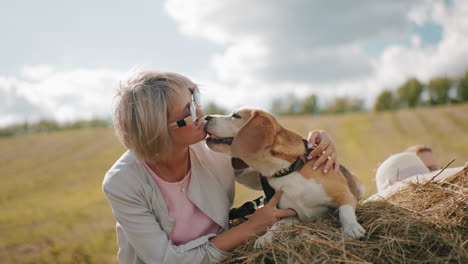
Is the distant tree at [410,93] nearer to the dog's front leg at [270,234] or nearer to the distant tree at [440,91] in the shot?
the distant tree at [440,91]

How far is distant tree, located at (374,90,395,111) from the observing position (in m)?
57.3

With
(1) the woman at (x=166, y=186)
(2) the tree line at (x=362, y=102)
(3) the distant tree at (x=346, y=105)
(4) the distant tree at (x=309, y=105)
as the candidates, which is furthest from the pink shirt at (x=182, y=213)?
(3) the distant tree at (x=346, y=105)

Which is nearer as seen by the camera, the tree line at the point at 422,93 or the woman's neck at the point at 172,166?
the woman's neck at the point at 172,166

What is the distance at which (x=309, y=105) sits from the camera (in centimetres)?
6531

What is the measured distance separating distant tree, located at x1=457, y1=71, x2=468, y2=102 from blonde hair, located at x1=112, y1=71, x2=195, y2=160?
59897 millimetres

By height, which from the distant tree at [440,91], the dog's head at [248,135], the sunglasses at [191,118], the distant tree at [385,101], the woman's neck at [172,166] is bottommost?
the distant tree at [385,101]

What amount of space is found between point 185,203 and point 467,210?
2250 mm

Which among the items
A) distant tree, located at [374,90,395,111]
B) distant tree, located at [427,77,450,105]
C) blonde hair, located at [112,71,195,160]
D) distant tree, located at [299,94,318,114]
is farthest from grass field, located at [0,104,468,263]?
distant tree, located at [299,94,318,114]

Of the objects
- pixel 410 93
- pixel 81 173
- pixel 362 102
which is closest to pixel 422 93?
pixel 410 93

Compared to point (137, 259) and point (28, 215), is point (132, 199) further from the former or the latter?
point (28, 215)

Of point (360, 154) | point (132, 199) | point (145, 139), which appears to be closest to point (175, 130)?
point (145, 139)

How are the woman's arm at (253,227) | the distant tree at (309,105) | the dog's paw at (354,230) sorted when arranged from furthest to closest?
the distant tree at (309,105) → the woman's arm at (253,227) → the dog's paw at (354,230)

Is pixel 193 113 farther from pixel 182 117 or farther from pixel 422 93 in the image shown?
pixel 422 93

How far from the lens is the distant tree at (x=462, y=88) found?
49594mm
